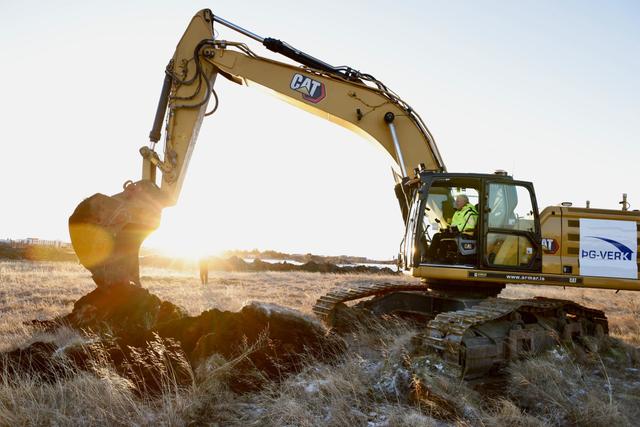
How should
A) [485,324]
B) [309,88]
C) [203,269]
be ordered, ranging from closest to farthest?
[485,324] → [309,88] → [203,269]

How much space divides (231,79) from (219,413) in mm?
6915

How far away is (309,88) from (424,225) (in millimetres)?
3475

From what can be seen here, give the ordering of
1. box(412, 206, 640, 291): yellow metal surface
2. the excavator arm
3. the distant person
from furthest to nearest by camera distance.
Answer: the distant person
the excavator arm
box(412, 206, 640, 291): yellow metal surface

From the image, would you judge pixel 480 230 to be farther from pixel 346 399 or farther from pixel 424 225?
pixel 346 399

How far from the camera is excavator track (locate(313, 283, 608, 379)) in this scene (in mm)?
5938

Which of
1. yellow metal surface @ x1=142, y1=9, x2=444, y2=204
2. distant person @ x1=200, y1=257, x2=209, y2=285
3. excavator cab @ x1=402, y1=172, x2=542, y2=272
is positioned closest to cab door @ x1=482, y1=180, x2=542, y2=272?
excavator cab @ x1=402, y1=172, x2=542, y2=272

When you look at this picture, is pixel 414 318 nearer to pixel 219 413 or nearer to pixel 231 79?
pixel 219 413

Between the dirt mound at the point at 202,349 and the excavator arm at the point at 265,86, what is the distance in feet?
8.95

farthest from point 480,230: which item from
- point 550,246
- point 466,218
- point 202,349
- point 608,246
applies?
point 202,349

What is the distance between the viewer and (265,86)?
9.62 m

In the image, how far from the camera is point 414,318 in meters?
9.17

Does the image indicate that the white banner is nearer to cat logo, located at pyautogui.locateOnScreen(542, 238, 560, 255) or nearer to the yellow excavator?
the yellow excavator

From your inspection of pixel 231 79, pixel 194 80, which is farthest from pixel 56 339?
pixel 231 79

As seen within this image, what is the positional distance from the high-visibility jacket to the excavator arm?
1143 millimetres
